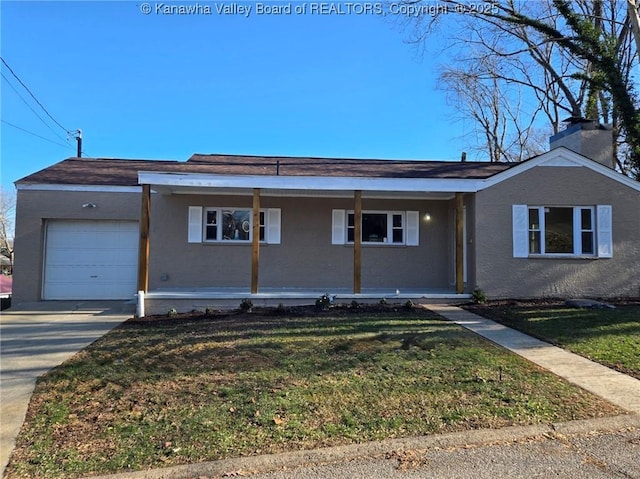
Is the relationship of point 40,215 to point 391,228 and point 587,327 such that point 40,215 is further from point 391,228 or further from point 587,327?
point 587,327

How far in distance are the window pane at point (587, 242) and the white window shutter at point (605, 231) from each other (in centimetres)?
18

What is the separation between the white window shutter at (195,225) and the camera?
40.3 feet

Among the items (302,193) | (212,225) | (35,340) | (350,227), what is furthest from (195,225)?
(35,340)

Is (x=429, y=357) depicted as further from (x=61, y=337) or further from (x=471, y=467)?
(x=61, y=337)

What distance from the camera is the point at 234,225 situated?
497 inches

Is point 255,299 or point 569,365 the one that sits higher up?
point 255,299

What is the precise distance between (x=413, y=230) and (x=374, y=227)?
1137 mm

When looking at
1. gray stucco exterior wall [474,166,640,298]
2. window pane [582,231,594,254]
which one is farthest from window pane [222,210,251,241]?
window pane [582,231,594,254]

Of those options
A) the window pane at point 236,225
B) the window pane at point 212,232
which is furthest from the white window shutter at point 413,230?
the window pane at point 212,232

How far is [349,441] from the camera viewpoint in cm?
358

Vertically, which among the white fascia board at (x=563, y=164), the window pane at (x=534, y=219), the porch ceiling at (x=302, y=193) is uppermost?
the white fascia board at (x=563, y=164)

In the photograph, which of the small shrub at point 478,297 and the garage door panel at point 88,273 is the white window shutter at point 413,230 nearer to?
the small shrub at point 478,297

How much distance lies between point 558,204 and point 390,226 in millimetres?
4372

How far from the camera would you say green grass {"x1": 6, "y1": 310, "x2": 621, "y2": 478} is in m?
3.57
